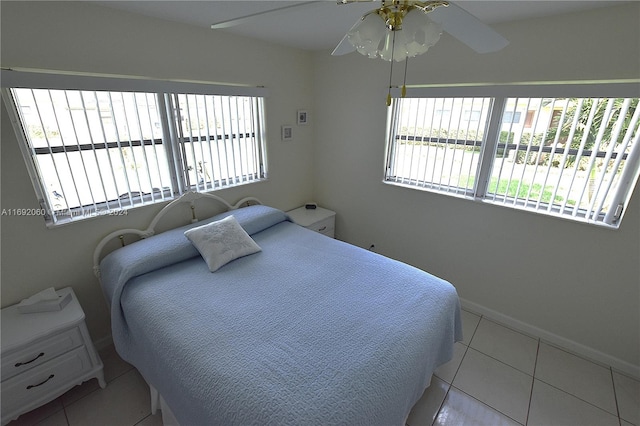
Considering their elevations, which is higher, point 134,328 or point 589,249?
point 589,249

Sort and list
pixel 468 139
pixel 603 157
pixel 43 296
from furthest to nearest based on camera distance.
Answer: pixel 468 139, pixel 603 157, pixel 43 296

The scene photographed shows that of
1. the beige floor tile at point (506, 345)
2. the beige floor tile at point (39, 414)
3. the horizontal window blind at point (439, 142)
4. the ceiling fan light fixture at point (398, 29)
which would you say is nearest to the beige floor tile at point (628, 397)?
the beige floor tile at point (506, 345)

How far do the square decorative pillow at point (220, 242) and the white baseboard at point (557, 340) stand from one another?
2054 millimetres

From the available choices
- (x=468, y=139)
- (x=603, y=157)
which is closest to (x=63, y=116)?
(x=468, y=139)

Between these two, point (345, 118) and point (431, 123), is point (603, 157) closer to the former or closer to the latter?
point (431, 123)

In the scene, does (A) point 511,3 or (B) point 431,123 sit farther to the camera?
(B) point 431,123

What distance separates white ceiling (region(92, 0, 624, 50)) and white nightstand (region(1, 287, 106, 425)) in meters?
1.88

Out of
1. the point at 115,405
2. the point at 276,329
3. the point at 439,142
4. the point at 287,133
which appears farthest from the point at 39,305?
the point at 439,142

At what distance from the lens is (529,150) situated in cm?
210

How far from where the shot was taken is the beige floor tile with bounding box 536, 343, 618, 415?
1.83 meters

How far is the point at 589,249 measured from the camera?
1973 millimetres

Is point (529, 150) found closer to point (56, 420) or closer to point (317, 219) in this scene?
point (317, 219)

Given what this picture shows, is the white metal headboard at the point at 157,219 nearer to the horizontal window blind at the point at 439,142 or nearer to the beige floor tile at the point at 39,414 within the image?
the beige floor tile at the point at 39,414

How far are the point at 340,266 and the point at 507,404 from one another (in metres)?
1.34
